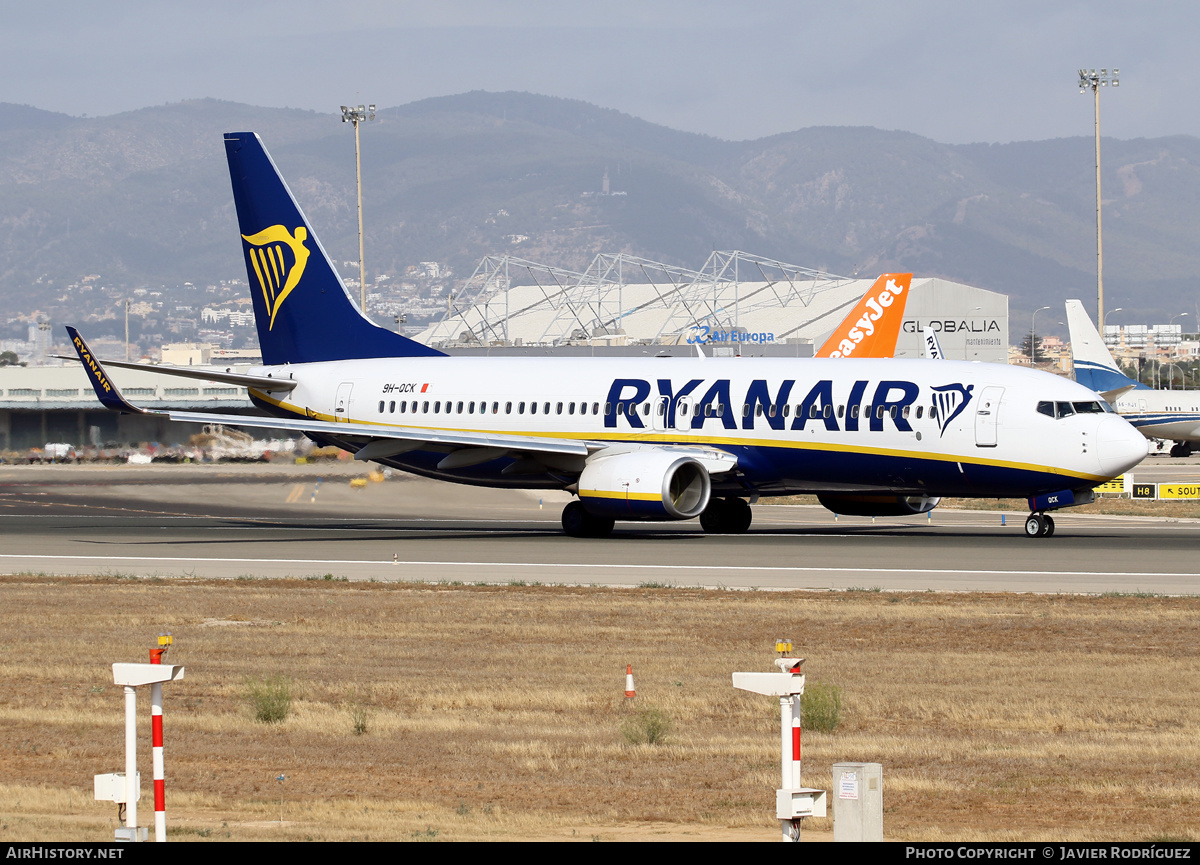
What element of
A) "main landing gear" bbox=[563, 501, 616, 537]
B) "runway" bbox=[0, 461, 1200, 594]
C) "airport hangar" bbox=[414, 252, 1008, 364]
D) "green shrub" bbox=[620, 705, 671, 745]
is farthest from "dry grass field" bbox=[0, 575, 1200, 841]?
"airport hangar" bbox=[414, 252, 1008, 364]

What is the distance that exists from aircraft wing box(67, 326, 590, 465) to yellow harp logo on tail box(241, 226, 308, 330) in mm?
5604

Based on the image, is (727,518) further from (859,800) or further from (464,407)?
(859,800)

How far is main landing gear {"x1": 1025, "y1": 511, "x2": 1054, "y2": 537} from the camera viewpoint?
120 feet

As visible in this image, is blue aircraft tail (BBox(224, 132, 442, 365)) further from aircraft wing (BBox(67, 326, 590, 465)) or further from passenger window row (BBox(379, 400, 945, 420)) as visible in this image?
aircraft wing (BBox(67, 326, 590, 465))

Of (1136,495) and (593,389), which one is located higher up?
(593,389)

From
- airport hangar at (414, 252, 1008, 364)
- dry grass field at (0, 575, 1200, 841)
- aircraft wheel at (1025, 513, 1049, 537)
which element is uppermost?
airport hangar at (414, 252, 1008, 364)

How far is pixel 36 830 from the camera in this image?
408 inches

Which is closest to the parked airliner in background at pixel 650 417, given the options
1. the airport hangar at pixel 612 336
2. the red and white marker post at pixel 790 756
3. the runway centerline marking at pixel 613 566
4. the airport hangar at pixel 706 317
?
the runway centerline marking at pixel 613 566

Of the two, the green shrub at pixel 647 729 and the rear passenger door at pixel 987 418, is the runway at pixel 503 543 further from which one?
the green shrub at pixel 647 729

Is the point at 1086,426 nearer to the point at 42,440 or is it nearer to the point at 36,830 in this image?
the point at 36,830

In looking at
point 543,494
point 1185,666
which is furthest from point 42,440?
point 1185,666

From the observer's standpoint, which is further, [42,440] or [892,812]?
[42,440]

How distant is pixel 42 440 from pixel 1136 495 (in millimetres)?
70506

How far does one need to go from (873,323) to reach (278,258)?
35.9m
